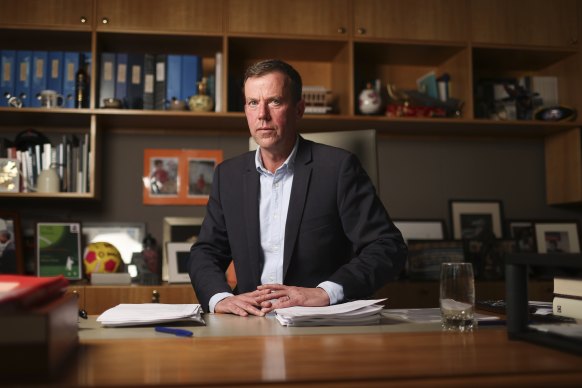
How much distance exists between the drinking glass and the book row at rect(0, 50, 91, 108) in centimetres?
239

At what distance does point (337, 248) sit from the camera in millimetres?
2125

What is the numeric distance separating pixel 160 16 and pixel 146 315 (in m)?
2.17

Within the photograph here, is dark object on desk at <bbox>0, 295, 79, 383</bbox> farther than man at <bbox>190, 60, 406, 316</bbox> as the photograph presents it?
No

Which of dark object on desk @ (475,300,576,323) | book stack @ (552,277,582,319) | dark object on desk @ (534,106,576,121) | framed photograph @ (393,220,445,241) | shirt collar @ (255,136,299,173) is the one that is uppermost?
dark object on desk @ (534,106,576,121)

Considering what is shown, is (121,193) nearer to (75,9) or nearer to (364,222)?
(75,9)

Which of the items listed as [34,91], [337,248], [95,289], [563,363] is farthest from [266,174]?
Answer: [34,91]

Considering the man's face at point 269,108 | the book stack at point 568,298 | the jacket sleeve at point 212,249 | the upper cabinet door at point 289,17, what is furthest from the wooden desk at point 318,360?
the upper cabinet door at point 289,17

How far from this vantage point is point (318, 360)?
2.97ft

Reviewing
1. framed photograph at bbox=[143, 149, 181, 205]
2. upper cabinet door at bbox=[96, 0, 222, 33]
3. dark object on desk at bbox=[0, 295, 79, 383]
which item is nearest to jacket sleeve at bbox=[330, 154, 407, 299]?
dark object on desk at bbox=[0, 295, 79, 383]

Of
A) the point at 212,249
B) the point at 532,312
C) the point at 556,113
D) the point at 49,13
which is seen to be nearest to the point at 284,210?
the point at 212,249

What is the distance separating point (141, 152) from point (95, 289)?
33.8 inches

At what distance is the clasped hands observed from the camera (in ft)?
5.13

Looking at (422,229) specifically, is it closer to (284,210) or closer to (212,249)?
(284,210)

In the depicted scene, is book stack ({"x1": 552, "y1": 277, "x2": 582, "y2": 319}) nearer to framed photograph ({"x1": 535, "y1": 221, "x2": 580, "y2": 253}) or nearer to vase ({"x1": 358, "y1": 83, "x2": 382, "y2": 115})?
vase ({"x1": 358, "y1": 83, "x2": 382, "y2": 115})
